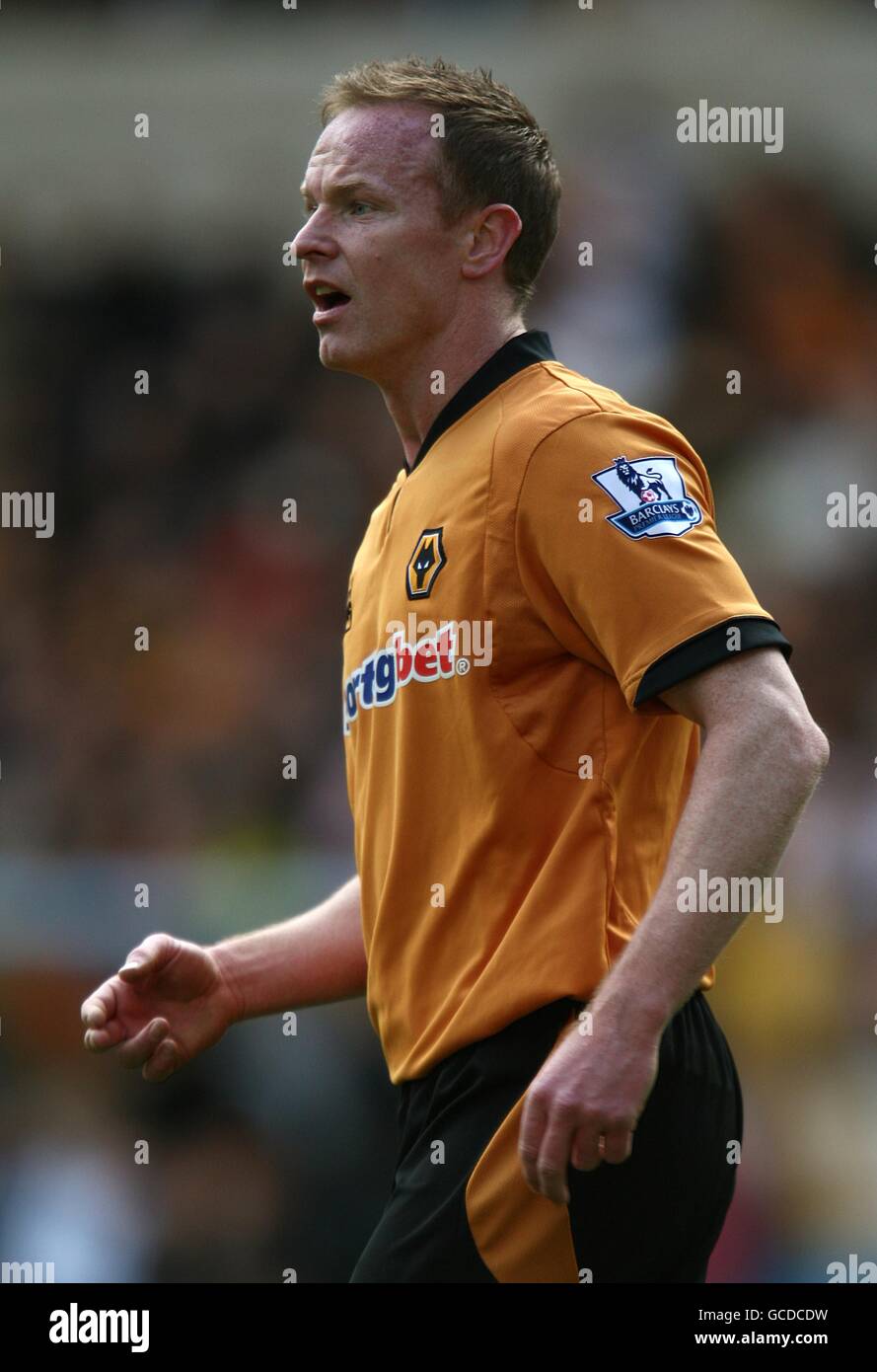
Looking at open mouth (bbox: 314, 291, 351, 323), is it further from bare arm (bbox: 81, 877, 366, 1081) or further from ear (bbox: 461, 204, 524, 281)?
bare arm (bbox: 81, 877, 366, 1081)

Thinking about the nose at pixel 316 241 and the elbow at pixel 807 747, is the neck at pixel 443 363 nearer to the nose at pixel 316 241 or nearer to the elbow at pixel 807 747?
the nose at pixel 316 241

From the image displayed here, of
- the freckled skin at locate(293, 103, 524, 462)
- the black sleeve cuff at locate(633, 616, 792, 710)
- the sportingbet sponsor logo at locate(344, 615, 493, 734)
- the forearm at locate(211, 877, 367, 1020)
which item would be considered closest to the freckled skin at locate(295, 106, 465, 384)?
the freckled skin at locate(293, 103, 524, 462)

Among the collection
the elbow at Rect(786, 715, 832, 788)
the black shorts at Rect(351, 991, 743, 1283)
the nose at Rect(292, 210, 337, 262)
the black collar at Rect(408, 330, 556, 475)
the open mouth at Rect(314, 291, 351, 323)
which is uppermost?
the nose at Rect(292, 210, 337, 262)

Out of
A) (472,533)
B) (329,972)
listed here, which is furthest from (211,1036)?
(472,533)

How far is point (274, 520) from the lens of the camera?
8.06m

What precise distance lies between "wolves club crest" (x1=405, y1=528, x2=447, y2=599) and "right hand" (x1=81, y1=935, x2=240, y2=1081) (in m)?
0.81

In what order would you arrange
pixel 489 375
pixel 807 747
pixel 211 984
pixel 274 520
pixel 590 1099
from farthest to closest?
pixel 274 520
pixel 211 984
pixel 489 375
pixel 807 747
pixel 590 1099

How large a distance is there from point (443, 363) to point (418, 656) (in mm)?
588

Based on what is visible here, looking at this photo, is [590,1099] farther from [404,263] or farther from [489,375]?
[404,263]

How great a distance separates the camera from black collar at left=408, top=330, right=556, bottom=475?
115 inches

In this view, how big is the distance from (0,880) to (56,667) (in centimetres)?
199

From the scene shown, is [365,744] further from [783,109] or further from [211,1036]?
[783,109]

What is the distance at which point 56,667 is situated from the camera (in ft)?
25.8

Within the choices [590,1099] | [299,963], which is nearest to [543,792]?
[590,1099]
